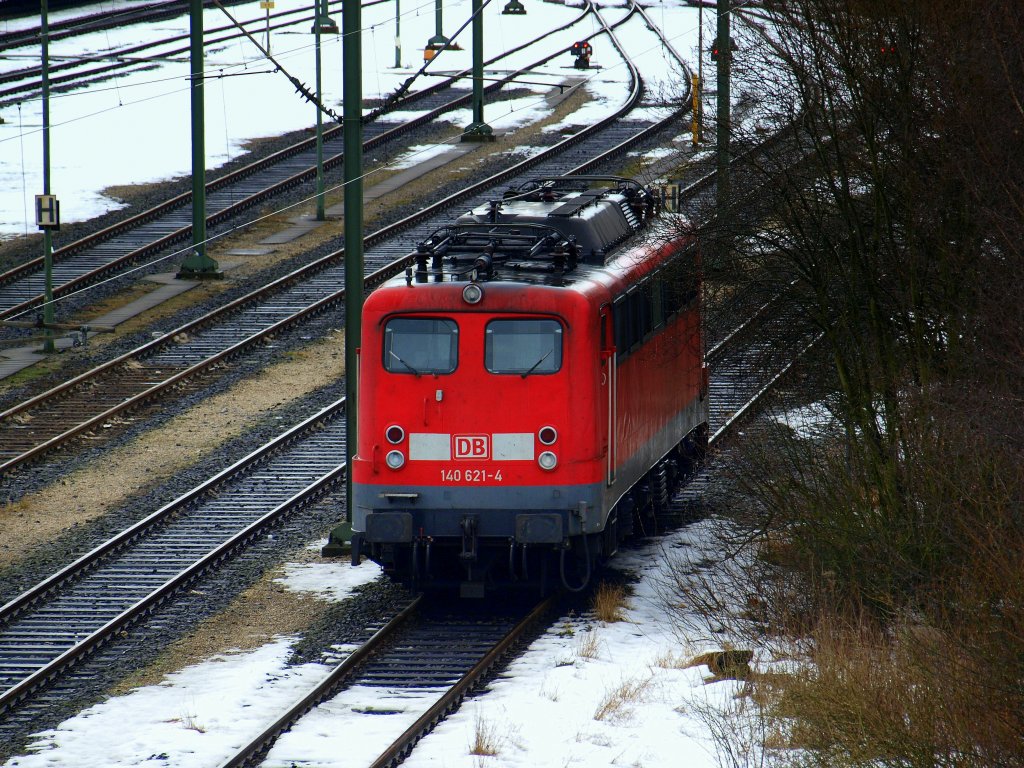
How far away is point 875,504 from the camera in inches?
528

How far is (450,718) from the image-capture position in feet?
37.6

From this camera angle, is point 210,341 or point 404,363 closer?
point 404,363

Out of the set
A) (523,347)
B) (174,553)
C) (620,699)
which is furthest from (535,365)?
(174,553)

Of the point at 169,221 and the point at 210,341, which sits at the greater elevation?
the point at 169,221

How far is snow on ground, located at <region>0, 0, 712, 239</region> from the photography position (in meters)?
37.3

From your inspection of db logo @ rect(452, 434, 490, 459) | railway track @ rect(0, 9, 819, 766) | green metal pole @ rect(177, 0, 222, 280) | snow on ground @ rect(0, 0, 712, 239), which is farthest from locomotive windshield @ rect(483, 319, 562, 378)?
snow on ground @ rect(0, 0, 712, 239)

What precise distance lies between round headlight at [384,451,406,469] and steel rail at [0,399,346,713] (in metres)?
2.73

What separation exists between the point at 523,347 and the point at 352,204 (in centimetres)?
315

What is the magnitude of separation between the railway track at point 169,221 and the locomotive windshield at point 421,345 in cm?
957

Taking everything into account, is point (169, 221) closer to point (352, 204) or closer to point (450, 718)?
point (352, 204)

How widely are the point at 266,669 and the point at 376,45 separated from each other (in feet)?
157

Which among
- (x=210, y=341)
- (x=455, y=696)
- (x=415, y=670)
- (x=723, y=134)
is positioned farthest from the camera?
(x=210, y=341)

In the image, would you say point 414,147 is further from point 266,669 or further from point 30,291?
point 266,669

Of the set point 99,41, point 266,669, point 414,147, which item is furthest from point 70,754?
point 99,41
